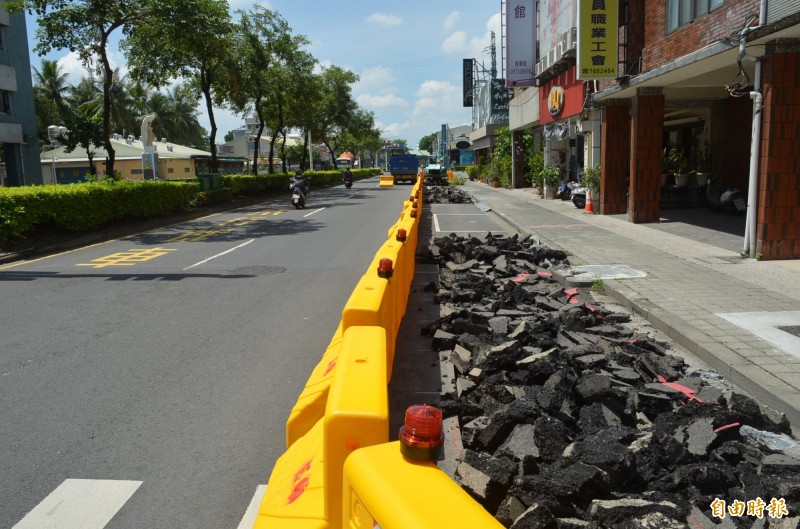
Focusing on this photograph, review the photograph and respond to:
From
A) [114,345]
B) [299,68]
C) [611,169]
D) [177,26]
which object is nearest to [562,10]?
[611,169]

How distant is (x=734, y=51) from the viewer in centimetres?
1094

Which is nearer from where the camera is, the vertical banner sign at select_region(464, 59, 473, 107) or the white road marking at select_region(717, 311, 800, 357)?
the white road marking at select_region(717, 311, 800, 357)

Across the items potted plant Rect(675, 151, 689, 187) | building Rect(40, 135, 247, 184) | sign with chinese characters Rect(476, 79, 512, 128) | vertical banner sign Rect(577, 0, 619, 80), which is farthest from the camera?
sign with chinese characters Rect(476, 79, 512, 128)

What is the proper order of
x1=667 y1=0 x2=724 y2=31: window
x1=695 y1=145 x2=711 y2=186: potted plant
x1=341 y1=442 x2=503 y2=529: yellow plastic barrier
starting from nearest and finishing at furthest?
x1=341 y1=442 x2=503 y2=529: yellow plastic barrier
x1=667 y1=0 x2=724 y2=31: window
x1=695 y1=145 x2=711 y2=186: potted plant

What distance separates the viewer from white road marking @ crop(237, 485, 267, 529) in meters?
3.43

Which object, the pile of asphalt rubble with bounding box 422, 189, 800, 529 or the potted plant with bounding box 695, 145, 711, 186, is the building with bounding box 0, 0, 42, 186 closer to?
the potted plant with bounding box 695, 145, 711, 186

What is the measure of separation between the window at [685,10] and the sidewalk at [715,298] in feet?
15.6

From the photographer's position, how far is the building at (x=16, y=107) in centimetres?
3162

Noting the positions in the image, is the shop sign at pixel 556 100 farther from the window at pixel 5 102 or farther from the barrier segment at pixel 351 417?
the window at pixel 5 102

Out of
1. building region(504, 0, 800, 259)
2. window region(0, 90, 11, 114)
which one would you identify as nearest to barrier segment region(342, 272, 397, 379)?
building region(504, 0, 800, 259)

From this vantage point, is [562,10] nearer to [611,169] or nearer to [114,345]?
[611,169]

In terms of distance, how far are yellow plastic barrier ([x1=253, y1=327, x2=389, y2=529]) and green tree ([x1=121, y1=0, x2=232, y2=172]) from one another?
18.2m

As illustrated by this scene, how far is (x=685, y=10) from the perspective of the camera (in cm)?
1360

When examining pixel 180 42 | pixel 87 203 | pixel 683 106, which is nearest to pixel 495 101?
pixel 683 106
